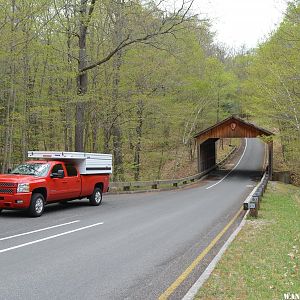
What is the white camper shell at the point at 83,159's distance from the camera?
1559 cm

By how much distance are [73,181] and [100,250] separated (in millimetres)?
7469

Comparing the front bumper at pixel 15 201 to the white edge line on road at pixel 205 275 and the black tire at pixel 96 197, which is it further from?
the white edge line on road at pixel 205 275

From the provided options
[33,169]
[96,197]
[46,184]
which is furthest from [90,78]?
[46,184]

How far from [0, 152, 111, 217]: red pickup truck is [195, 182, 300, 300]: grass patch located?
6.99 metres

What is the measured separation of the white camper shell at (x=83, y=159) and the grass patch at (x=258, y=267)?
24.6 ft

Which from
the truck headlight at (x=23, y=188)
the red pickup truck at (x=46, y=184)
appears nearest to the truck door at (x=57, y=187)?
the red pickup truck at (x=46, y=184)

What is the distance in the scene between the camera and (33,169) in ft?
47.4

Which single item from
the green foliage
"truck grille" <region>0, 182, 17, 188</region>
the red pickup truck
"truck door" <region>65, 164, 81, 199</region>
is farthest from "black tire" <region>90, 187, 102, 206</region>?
the green foliage

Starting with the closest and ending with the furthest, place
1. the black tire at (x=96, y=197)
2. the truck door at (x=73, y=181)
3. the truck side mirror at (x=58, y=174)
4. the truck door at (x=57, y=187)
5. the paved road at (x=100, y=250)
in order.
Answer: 1. the paved road at (x=100, y=250)
2. the truck door at (x=57, y=187)
3. the truck side mirror at (x=58, y=174)
4. the truck door at (x=73, y=181)
5. the black tire at (x=96, y=197)

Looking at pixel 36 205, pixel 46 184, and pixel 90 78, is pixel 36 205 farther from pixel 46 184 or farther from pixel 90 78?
pixel 90 78

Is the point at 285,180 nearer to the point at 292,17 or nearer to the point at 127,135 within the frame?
the point at 127,135

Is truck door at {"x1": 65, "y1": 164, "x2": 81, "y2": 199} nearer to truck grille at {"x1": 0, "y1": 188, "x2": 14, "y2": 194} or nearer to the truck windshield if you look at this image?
the truck windshield

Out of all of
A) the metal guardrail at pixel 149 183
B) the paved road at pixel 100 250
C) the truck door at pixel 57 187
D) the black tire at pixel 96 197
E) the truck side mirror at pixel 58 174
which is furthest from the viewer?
the metal guardrail at pixel 149 183

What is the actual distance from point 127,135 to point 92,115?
2.94m
